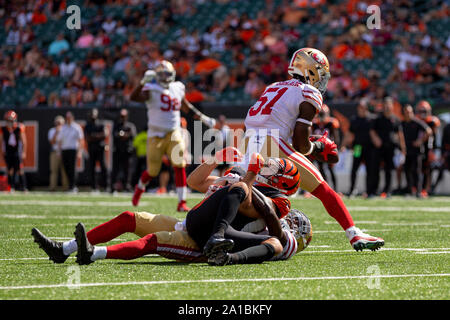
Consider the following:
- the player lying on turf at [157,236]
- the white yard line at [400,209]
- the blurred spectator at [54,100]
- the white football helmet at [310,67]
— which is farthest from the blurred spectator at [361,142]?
the player lying on turf at [157,236]

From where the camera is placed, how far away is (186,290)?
14.0ft

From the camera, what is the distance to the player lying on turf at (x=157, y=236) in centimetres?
526

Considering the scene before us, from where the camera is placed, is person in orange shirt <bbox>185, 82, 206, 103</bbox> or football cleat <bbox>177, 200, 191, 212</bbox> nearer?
football cleat <bbox>177, 200, 191, 212</bbox>

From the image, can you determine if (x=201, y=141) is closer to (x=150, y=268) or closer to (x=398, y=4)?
(x=398, y=4)

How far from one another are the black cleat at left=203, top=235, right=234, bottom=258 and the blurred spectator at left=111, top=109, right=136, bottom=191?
13.2 metres

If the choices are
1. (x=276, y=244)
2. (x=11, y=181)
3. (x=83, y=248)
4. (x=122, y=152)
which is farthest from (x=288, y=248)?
(x=11, y=181)

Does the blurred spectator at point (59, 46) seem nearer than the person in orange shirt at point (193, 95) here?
No

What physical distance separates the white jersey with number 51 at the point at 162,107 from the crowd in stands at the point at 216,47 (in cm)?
738

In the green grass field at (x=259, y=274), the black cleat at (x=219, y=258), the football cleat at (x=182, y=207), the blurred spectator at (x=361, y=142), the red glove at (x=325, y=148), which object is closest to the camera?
the green grass field at (x=259, y=274)

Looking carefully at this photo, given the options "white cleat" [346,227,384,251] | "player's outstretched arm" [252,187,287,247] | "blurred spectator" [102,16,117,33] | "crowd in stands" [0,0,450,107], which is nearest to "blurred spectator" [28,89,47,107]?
"crowd in stands" [0,0,450,107]

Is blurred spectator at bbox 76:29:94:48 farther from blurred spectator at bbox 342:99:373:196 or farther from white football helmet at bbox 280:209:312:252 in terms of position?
white football helmet at bbox 280:209:312:252

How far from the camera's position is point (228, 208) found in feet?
16.9

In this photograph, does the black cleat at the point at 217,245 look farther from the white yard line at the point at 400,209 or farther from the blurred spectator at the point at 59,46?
the blurred spectator at the point at 59,46

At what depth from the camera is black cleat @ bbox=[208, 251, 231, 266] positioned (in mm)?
4996
